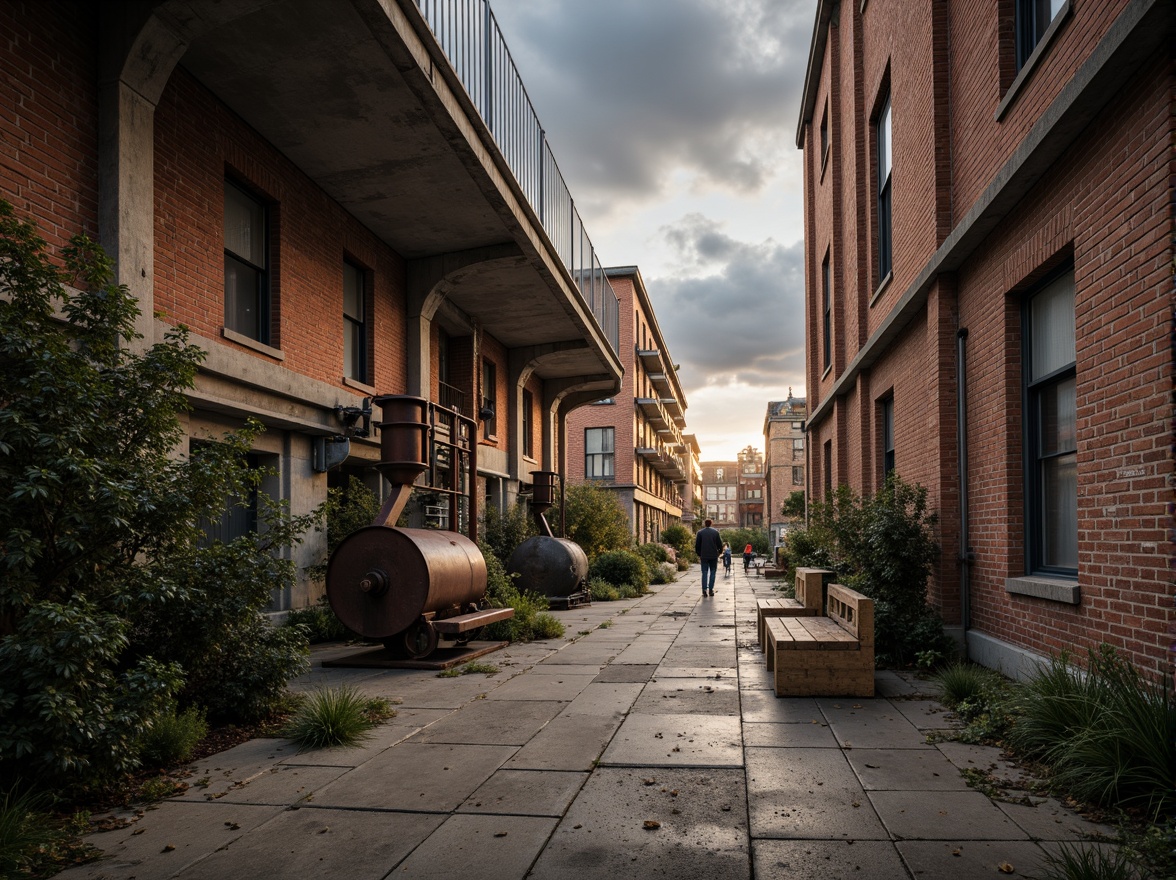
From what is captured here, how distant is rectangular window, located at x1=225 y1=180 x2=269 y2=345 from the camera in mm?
9711

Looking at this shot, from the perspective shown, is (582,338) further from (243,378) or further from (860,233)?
(243,378)

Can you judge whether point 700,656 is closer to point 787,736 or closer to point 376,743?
point 787,736

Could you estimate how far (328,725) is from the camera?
5648 millimetres

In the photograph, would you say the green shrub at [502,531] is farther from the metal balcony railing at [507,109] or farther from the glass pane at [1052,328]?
the glass pane at [1052,328]

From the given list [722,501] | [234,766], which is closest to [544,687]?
[234,766]

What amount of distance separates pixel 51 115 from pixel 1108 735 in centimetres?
855

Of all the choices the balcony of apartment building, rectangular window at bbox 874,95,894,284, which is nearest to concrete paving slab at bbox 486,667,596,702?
the balcony of apartment building

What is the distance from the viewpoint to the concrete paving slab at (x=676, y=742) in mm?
5132

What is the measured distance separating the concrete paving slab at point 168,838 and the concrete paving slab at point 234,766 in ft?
0.74

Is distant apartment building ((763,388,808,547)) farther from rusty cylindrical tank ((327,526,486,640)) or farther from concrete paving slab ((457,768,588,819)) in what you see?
concrete paving slab ((457,768,588,819))

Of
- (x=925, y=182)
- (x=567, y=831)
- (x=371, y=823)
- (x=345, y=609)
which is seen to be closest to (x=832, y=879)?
(x=567, y=831)

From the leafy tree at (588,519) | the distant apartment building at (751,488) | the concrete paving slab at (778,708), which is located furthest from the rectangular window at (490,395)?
the distant apartment building at (751,488)

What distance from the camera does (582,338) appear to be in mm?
19484

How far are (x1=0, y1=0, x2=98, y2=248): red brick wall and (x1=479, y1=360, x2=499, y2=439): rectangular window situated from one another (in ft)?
37.8
